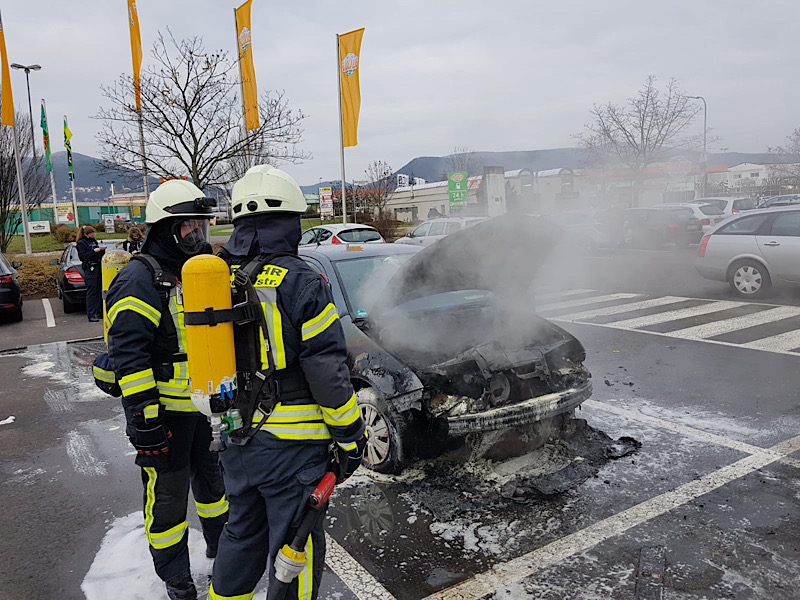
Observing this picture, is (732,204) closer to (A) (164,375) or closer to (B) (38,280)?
(B) (38,280)

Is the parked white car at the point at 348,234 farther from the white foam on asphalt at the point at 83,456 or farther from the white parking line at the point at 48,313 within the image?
the white foam on asphalt at the point at 83,456

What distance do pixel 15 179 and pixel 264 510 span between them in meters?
25.7

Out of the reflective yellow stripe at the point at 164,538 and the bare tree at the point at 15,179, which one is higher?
the bare tree at the point at 15,179

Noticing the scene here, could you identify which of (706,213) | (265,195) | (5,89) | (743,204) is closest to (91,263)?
(265,195)

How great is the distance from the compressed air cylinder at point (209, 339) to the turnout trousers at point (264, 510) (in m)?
0.25

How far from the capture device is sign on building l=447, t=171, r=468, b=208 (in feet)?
66.6

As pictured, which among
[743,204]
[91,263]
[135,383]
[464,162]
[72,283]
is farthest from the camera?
[464,162]

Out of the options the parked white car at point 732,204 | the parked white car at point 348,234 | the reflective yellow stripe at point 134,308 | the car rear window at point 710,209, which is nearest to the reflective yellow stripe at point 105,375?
the reflective yellow stripe at point 134,308

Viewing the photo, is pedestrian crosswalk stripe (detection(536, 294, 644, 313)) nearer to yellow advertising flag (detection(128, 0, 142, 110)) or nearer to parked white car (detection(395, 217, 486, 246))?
parked white car (detection(395, 217, 486, 246))

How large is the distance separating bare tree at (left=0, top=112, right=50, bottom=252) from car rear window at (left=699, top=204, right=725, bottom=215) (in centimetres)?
2385

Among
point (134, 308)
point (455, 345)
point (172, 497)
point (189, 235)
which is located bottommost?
point (172, 497)

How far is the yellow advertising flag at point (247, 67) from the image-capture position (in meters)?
17.1

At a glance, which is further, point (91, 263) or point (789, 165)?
point (789, 165)

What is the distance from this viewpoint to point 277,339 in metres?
2.24
